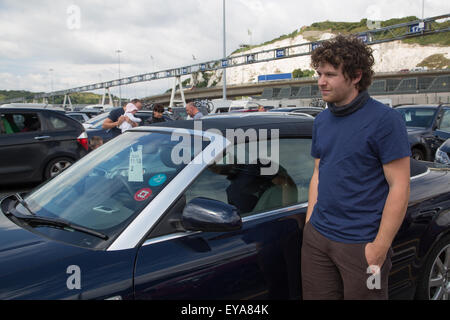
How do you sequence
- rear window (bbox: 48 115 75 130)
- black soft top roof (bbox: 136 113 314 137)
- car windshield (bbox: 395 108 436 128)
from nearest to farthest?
black soft top roof (bbox: 136 113 314 137) → rear window (bbox: 48 115 75 130) → car windshield (bbox: 395 108 436 128)

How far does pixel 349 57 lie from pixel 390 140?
444mm

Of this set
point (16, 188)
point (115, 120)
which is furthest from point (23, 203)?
point (115, 120)

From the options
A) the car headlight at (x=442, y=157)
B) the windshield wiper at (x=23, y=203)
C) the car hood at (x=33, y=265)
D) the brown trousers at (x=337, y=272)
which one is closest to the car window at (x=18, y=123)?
the windshield wiper at (x=23, y=203)

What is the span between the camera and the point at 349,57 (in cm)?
186

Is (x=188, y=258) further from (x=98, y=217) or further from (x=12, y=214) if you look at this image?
(x=12, y=214)

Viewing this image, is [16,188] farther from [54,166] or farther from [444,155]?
[444,155]

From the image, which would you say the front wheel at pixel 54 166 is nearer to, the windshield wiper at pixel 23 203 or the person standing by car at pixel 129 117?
the person standing by car at pixel 129 117

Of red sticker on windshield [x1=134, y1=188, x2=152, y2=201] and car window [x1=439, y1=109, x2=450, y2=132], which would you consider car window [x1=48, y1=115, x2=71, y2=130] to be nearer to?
red sticker on windshield [x1=134, y1=188, x2=152, y2=201]

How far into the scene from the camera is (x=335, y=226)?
1.88 m

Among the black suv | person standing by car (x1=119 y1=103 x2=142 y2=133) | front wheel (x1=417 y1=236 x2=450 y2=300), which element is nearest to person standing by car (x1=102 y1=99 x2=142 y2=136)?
person standing by car (x1=119 y1=103 x2=142 y2=133)

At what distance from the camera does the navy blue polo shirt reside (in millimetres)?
1747

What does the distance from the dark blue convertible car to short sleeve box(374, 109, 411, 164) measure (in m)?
0.67

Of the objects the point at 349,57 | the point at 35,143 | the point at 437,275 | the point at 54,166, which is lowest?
the point at 437,275

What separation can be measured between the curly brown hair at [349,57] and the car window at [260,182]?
0.66 m
